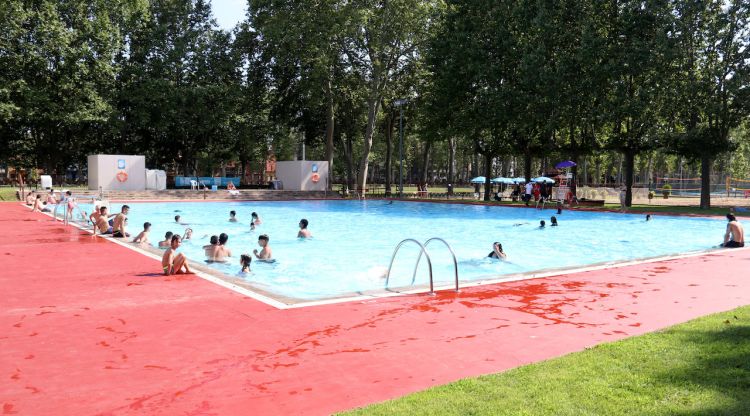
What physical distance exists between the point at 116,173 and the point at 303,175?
16853 mm

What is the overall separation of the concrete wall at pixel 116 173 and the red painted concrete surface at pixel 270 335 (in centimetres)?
3535

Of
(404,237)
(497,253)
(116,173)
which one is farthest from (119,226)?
(116,173)

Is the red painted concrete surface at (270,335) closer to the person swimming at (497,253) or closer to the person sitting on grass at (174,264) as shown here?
the person sitting on grass at (174,264)

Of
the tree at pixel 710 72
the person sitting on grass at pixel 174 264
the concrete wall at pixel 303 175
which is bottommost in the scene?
the person sitting on grass at pixel 174 264

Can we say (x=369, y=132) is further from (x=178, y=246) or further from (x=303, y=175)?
(x=178, y=246)

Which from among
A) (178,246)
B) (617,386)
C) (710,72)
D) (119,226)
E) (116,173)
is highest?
(710,72)

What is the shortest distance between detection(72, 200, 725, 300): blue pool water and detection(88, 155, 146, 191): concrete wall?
801 centimetres

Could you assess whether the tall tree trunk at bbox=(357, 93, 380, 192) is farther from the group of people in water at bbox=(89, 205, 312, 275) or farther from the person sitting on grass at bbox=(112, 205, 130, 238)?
the person sitting on grass at bbox=(112, 205, 130, 238)

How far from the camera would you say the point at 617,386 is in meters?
5.39

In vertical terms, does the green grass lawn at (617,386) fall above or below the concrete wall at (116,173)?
below

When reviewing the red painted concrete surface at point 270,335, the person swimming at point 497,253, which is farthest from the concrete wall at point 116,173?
the person swimming at point 497,253

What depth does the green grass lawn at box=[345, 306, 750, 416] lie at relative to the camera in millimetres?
4859

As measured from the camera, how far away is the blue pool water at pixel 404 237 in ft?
52.7

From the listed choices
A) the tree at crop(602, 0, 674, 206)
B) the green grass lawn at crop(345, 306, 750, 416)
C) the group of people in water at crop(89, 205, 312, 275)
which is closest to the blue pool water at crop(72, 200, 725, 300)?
the group of people in water at crop(89, 205, 312, 275)
